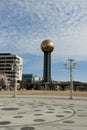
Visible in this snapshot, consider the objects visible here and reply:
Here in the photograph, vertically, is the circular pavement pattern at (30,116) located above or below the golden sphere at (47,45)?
below

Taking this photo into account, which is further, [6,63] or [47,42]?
[6,63]

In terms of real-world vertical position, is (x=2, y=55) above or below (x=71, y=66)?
above

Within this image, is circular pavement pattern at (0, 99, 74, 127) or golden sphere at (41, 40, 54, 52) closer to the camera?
circular pavement pattern at (0, 99, 74, 127)

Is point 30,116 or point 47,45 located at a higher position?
point 47,45

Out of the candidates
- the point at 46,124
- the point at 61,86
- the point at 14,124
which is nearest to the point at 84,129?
the point at 46,124

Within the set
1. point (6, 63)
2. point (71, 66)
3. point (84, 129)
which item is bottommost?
point (84, 129)

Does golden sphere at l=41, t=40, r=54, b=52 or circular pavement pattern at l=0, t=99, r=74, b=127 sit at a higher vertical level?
golden sphere at l=41, t=40, r=54, b=52

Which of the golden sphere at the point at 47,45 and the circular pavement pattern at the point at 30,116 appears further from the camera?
the golden sphere at the point at 47,45

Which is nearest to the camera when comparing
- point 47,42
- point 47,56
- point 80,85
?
point 47,42

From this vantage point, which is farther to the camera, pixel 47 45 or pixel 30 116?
pixel 47 45

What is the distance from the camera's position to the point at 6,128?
39.2 ft

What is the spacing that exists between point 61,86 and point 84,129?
164151 millimetres

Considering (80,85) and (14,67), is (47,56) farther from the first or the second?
(14,67)

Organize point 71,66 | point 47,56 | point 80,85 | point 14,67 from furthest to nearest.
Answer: point 80,85 → point 47,56 → point 14,67 → point 71,66
